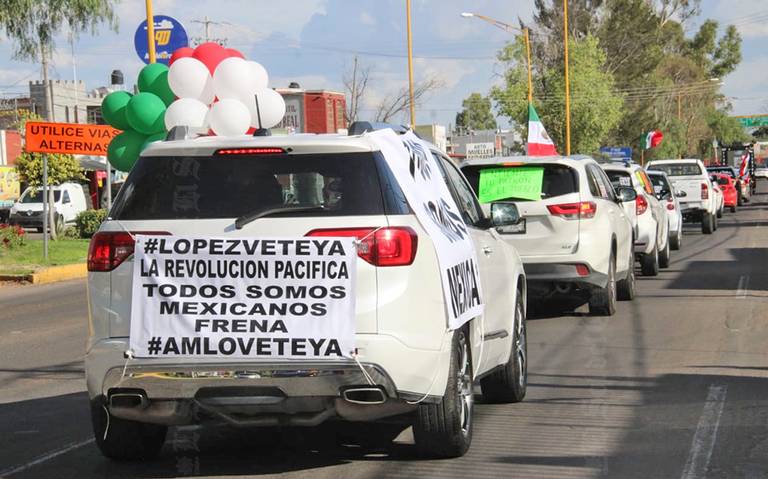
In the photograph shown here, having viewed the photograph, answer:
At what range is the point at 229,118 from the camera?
15.5m

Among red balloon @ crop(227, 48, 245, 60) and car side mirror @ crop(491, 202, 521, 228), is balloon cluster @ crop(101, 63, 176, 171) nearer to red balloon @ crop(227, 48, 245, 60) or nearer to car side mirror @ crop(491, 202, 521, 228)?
red balloon @ crop(227, 48, 245, 60)

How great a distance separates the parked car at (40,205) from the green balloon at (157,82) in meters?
24.0

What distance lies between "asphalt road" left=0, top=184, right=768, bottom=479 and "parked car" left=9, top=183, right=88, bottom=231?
29.2m

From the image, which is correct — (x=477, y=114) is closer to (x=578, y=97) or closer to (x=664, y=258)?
(x=578, y=97)

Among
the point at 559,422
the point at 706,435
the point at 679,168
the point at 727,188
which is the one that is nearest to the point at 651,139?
the point at 727,188

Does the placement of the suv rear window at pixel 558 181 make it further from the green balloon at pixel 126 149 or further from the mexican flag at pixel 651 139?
the mexican flag at pixel 651 139

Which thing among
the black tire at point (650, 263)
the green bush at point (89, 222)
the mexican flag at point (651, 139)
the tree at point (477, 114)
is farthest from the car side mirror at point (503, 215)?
the tree at point (477, 114)

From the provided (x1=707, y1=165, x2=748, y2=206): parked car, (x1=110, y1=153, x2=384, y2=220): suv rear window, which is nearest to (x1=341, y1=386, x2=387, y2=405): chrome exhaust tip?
(x1=110, y1=153, x2=384, y2=220): suv rear window

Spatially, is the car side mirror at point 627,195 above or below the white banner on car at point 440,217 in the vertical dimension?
below

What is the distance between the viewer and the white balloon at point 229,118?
50.6ft

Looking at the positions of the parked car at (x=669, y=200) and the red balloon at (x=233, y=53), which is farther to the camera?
the parked car at (x=669, y=200)

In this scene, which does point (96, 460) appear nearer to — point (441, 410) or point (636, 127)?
point (441, 410)

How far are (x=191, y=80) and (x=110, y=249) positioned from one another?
10.8m

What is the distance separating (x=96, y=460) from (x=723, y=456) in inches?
135
